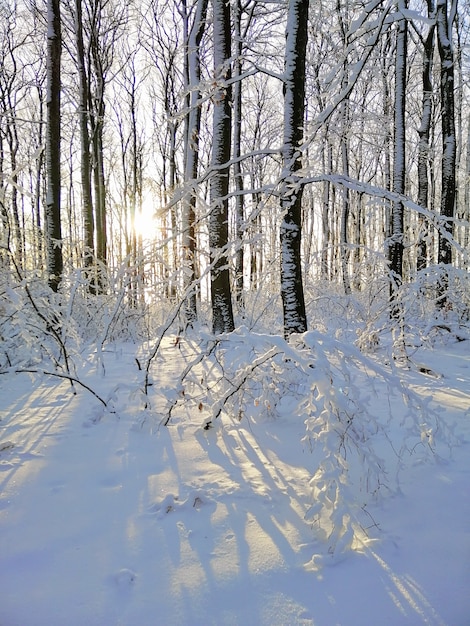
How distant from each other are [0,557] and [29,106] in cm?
2371

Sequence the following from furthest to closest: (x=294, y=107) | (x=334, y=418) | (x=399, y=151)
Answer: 1. (x=399, y=151)
2. (x=294, y=107)
3. (x=334, y=418)

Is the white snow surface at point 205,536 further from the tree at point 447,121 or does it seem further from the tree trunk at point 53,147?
the tree at point 447,121

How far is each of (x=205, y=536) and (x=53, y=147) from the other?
706 centimetres

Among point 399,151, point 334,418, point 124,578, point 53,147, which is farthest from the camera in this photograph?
point 399,151

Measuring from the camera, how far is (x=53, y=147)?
22.6 ft

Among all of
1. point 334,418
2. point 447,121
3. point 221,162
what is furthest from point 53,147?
point 447,121

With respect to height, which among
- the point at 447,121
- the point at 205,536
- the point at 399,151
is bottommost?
the point at 205,536

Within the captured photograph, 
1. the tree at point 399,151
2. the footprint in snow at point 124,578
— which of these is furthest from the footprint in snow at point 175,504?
the tree at point 399,151

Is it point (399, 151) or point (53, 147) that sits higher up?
point (399, 151)

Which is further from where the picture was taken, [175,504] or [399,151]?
[399,151]

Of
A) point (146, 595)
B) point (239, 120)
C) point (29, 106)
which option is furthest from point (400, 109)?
point (29, 106)

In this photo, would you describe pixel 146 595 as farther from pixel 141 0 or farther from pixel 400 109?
pixel 141 0

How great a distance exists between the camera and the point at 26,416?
368cm

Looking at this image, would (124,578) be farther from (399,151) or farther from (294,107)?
(399,151)
